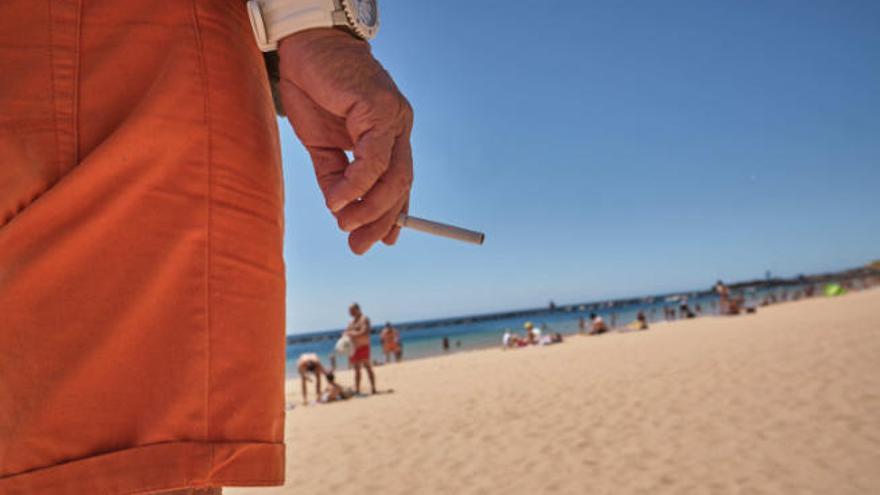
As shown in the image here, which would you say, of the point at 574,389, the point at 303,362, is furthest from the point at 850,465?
the point at 303,362

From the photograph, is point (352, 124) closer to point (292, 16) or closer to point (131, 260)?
point (292, 16)

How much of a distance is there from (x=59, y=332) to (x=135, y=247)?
139mm

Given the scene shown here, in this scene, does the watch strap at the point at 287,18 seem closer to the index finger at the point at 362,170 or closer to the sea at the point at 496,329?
the index finger at the point at 362,170

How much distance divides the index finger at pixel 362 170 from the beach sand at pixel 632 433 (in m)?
4.14

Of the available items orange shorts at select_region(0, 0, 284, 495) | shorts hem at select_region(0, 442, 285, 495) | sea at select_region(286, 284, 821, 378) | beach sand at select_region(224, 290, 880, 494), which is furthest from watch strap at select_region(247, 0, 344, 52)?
sea at select_region(286, 284, 821, 378)

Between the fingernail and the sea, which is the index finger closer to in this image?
the fingernail

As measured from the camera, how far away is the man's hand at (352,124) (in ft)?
2.98

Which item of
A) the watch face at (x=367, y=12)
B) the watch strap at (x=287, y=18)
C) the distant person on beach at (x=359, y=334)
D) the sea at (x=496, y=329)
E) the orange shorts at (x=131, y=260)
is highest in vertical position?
the watch face at (x=367, y=12)

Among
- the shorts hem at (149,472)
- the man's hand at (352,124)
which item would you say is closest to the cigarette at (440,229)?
the man's hand at (352,124)

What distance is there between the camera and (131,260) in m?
0.71

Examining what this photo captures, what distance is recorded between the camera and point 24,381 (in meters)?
0.63

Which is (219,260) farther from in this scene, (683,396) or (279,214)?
(683,396)

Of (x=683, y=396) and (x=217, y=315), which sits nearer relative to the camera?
(x=217, y=315)

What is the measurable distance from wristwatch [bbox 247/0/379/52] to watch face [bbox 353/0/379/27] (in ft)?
0.07
